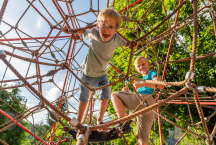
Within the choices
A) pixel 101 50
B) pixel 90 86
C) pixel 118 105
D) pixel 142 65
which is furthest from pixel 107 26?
pixel 142 65

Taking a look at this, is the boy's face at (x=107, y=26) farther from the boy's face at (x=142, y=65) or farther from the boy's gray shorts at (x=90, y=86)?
the boy's face at (x=142, y=65)

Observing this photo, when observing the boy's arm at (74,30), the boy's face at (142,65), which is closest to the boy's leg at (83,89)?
the boy's arm at (74,30)

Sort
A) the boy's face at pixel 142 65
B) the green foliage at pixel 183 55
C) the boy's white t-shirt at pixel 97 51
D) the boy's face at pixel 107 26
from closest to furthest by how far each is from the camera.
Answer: the boy's face at pixel 107 26 → the boy's white t-shirt at pixel 97 51 → the boy's face at pixel 142 65 → the green foliage at pixel 183 55

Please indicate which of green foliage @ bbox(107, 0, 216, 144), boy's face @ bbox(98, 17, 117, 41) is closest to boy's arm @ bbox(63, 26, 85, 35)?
boy's face @ bbox(98, 17, 117, 41)

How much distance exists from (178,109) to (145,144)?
9.96 ft

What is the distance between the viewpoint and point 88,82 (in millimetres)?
1364

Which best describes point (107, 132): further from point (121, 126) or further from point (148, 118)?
point (148, 118)

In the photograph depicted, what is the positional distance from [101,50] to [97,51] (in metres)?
0.03

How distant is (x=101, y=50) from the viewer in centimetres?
122

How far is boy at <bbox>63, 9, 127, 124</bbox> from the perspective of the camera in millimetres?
1086

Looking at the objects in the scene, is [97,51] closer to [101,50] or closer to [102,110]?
[101,50]

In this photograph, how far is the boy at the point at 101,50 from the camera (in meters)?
1.09

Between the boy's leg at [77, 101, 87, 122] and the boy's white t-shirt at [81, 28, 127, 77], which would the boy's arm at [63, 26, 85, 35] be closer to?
the boy's white t-shirt at [81, 28, 127, 77]

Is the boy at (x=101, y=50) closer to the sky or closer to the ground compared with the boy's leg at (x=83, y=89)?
closer to the sky
